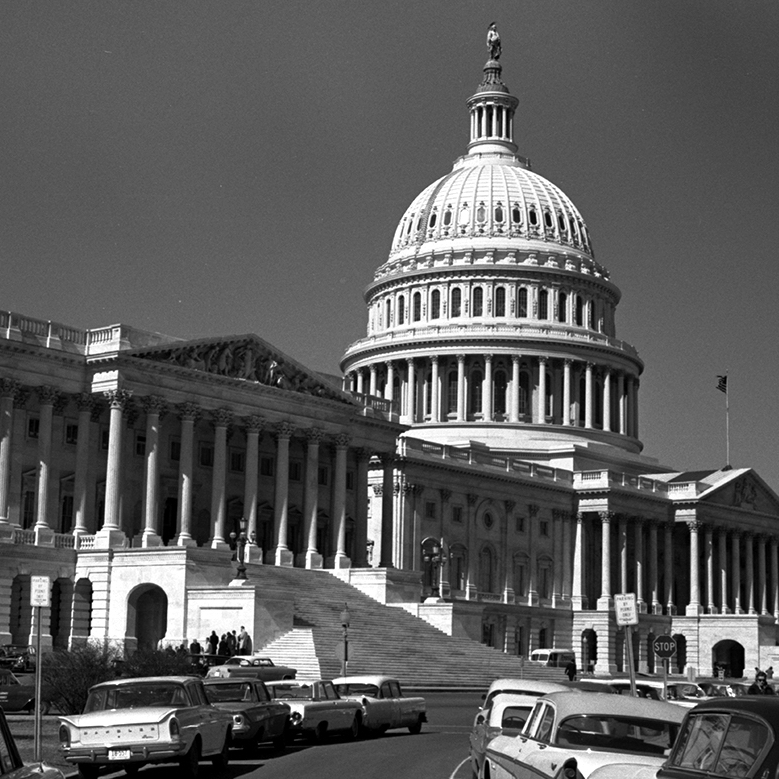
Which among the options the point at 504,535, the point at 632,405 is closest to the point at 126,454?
the point at 504,535

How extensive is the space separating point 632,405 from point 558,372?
33.3 feet

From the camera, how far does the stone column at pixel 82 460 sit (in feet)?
255

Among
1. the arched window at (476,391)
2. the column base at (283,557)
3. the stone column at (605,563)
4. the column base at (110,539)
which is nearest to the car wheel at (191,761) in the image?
the column base at (110,539)

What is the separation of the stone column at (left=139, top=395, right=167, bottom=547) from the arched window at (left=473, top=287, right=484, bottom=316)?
61.8m

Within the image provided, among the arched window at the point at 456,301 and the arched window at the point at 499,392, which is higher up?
the arched window at the point at 456,301

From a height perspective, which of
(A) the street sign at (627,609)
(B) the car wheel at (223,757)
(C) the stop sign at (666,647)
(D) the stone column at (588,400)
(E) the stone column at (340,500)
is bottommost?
(B) the car wheel at (223,757)

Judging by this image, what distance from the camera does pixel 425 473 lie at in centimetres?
11081

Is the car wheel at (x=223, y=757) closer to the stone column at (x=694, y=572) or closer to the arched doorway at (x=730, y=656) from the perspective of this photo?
the arched doorway at (x=730, y=656)

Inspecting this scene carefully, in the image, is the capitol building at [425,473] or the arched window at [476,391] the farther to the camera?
the arched window at [476,391]

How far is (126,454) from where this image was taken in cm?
8138

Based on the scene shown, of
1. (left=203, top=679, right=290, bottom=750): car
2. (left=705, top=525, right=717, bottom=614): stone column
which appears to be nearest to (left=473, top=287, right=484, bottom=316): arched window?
(left=705, top=525, right=717, bottom=614): stone column

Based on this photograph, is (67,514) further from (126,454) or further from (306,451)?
(306,451)

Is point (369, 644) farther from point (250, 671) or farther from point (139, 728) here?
point (139, 728)

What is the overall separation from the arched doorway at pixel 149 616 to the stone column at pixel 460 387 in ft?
191
